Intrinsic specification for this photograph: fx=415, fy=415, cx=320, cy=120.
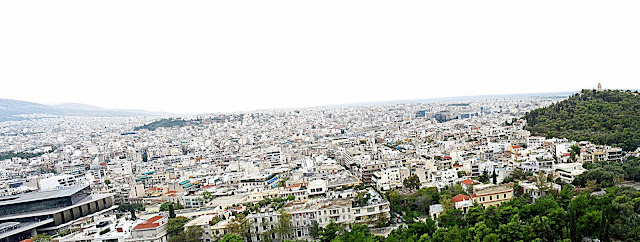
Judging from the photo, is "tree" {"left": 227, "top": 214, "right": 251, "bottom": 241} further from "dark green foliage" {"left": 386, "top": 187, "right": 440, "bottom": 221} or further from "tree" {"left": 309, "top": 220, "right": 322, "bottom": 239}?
"dark green foliage" {"left": 386, "top": 187, "right": 440, "bottom": 221}

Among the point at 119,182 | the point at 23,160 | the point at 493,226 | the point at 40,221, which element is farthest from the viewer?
the point at 23,160

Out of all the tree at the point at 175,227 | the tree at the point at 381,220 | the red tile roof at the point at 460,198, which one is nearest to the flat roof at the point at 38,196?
the tree at the point at 175,227

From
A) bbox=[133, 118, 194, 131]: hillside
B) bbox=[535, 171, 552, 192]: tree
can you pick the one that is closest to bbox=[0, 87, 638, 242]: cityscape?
bbox=[535, 171, 552, 192]: tree

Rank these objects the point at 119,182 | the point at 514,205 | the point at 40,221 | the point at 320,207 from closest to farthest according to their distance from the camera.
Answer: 1. the point at 514,205
2. the point at 320,207
3. the point at 40,221
4. the point at 119,182

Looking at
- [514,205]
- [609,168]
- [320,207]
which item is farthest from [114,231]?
[609,168]

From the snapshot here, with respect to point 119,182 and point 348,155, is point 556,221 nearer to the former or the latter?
point 348,155

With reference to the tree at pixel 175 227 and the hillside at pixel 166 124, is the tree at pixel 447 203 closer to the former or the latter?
the tree at pixel 175 227
